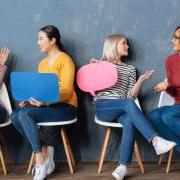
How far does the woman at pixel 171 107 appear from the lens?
2.72 meters

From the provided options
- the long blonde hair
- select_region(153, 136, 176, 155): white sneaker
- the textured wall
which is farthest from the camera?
the textured wall

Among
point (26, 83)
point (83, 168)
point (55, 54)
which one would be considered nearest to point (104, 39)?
point (55, 54)

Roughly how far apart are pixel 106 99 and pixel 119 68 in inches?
10.4

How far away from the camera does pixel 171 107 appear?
2.82m

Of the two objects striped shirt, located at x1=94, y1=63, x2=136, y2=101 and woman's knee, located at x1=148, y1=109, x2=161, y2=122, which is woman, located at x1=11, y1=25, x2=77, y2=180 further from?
woman's knee, located at x1=148, y1=109, x2=161, y2=122

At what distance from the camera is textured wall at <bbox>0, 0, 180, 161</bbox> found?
10.2 feet

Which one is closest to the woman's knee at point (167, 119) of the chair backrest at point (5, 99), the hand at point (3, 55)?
the chair backrest at point (5, 99)

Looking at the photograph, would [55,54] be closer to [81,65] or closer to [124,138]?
[81,65]

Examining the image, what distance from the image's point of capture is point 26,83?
2.69 m

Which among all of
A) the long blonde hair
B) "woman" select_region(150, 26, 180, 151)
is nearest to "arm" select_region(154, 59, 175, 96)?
"woman" select_region(150, 26, 180, 151)

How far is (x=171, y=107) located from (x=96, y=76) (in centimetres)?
56

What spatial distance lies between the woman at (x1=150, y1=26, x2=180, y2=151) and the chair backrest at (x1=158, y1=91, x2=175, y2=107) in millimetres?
37

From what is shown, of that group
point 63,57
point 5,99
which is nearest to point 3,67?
point 5,99

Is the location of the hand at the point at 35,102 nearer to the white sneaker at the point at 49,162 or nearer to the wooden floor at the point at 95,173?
the white sneaker at the point at 49,162
